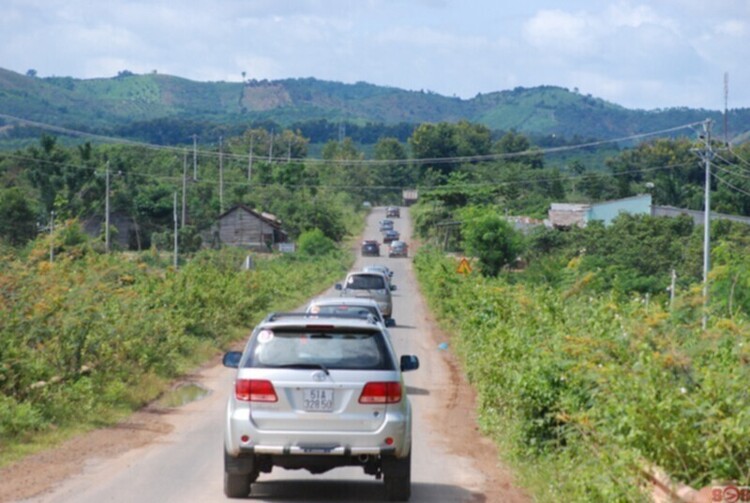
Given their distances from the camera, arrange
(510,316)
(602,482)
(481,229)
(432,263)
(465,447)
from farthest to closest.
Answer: (432,263), (481,229), (510,316), (465,447), (602,482)

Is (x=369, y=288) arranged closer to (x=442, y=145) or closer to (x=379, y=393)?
(x=379, y=393)

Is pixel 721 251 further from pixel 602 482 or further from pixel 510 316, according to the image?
pixel 602 482

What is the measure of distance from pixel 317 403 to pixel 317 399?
0.04 meters

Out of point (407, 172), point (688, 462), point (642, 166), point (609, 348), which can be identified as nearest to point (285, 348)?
point (609, 348)

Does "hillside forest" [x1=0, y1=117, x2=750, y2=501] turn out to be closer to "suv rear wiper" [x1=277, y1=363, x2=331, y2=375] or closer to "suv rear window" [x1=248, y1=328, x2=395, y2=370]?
"suv rear window" [x1=248, y1=328, x2=395, y2=370]

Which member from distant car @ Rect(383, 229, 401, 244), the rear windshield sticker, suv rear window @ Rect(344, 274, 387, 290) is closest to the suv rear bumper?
the rear windshield sticker

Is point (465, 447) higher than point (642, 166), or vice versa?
point (642, 166)

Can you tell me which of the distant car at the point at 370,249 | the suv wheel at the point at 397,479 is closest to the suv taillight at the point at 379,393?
the suv wheel at the point at 397,479

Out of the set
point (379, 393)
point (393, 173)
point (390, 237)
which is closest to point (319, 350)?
point (379, 393)

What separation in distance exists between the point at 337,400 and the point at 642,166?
10251 cm

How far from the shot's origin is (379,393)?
11.2m

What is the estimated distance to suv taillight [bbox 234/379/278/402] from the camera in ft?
36.4

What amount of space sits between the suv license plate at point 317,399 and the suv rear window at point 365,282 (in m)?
27.8

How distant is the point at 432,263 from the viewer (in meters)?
71.2
